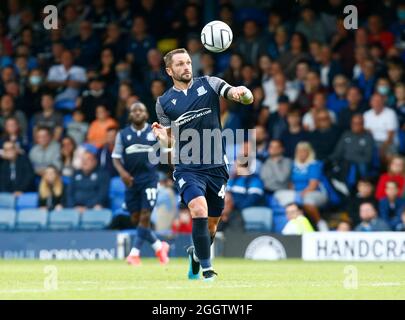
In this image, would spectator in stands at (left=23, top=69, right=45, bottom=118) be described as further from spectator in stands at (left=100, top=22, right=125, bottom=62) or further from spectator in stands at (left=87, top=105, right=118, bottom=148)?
spectator in stands at (left=87, top=105, right=118, bottom=148)

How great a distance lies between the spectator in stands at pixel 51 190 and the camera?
20.4m

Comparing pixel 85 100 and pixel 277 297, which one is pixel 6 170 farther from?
pixel 277 297

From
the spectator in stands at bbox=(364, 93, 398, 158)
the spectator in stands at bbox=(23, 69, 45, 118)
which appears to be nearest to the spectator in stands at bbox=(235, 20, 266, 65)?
the spectator in stands at bbox=(364, 93, 398, 158)

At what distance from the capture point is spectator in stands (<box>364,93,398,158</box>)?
1953 cm

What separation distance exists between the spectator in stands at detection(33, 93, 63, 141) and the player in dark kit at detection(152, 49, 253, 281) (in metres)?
9.89

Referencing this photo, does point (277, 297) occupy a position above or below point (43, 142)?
below

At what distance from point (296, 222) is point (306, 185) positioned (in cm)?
103

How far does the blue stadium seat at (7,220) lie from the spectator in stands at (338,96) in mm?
5936

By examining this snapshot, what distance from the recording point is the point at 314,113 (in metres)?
20.3

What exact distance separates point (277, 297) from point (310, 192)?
9.33 m

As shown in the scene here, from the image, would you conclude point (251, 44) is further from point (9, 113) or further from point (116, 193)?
point (9, 113)

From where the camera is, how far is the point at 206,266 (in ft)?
38.2

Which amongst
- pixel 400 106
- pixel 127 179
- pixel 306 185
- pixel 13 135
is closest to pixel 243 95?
pixel 127 179

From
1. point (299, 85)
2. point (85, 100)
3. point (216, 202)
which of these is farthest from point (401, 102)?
point (216, 202)
